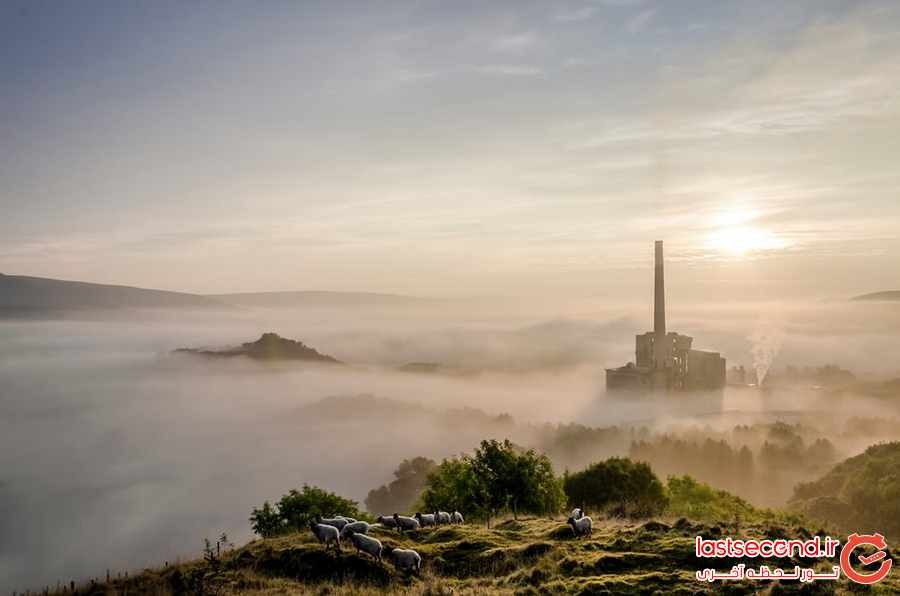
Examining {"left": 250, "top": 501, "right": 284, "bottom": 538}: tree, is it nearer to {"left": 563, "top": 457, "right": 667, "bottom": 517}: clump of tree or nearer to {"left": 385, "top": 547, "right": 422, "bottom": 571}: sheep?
{"left": 563, "top": 457, "right": 667, "bottom": 517}: clump of tree

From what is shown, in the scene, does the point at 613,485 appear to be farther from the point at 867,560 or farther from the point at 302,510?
the point at 867,560

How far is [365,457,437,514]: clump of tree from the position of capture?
183m

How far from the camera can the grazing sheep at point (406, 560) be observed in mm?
23438

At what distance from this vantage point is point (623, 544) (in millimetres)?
24812

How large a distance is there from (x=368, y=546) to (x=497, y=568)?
520 cm

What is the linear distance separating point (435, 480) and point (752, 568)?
4570cm

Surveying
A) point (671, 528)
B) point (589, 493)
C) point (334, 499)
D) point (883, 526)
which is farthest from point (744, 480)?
point (671, 528)

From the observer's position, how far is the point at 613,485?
216ft

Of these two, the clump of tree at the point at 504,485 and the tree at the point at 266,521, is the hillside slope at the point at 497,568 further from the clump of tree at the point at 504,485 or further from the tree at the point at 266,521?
the tree at the point at 266,521

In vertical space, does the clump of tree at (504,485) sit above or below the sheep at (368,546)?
below

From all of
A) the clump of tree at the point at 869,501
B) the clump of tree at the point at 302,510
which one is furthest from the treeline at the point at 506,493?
the clump of tree at the point at 869,501

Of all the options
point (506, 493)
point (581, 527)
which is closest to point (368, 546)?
point (581, 527)

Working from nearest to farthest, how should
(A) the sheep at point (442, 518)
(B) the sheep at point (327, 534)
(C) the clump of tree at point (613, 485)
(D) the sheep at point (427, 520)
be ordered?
(B) the sheep at point (327, 534) < (D) the sheep at point (427, 520) < (A) the sheep at point (442, 518) < (C) the clump of tree at point (613, 485)

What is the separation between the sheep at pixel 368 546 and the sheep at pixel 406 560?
64 cm
